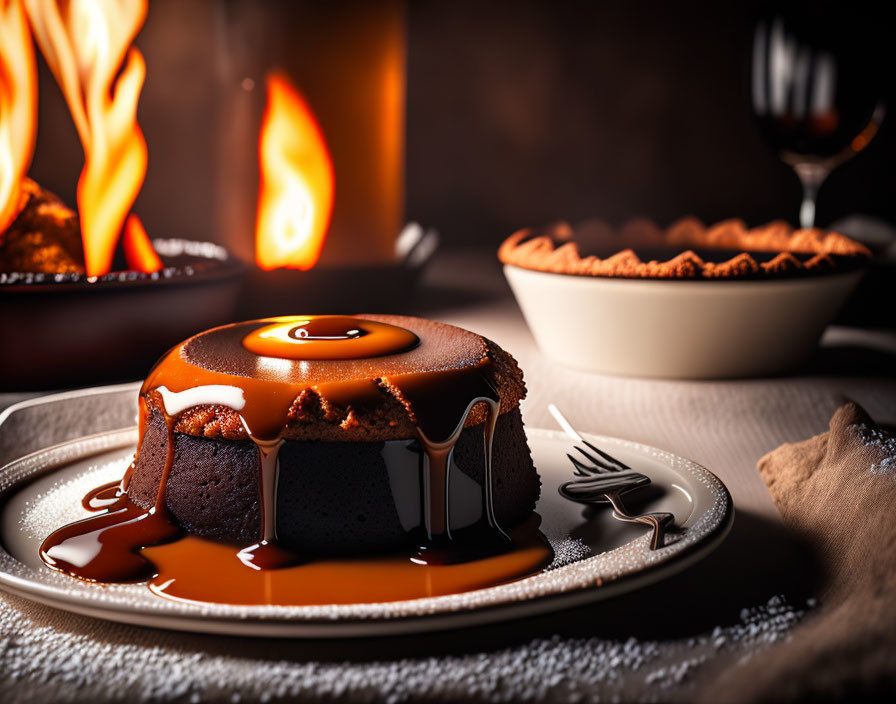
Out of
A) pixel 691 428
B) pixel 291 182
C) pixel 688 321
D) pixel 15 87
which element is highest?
pixel 15 87

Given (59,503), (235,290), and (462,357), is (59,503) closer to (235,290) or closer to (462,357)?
(462,357)

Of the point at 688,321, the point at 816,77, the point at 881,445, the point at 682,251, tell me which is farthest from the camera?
the point at 816,77

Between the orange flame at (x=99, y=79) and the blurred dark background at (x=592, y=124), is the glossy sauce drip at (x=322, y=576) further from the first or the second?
the blurred dark background at (x=592, y=124)

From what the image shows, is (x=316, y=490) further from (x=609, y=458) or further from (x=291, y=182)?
(x=291, y=182)

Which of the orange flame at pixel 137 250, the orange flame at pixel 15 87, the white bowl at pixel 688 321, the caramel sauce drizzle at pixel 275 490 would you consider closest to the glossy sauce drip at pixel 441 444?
the caramel sauce drizzle at pixel 275 490

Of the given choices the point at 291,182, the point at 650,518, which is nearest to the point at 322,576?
the point at 650,518


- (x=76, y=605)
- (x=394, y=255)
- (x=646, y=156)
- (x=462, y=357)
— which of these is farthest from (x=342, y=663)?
(x=646, y=156)

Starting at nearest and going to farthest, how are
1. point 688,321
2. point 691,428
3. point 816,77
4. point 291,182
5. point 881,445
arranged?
point 881,445
point 691,428
point 688,321
point 816,77
point 291,182
